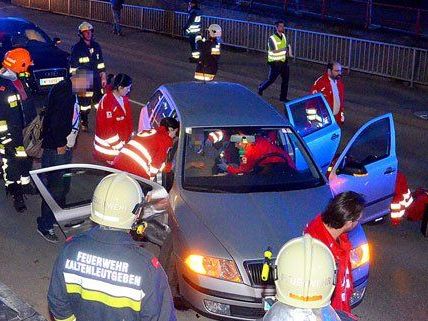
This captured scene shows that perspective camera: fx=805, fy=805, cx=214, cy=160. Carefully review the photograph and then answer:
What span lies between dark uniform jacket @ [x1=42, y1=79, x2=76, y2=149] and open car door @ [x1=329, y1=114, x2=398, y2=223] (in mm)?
2757

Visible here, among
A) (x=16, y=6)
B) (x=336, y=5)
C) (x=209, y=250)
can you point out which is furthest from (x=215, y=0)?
(x=209, y=250)

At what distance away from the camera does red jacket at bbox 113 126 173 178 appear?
810 cm

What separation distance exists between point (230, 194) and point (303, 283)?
3.89 metres

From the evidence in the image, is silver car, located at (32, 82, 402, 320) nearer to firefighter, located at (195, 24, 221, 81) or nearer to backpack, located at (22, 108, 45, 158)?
backpack, located at (22, 108, 45, 158)

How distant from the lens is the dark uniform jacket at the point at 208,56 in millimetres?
14562

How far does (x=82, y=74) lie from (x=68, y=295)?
4594mm

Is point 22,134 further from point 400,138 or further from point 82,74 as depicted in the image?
point 400,138

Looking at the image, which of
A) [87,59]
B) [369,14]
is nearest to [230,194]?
[87,59]

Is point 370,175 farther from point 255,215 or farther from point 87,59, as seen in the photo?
point 87,59

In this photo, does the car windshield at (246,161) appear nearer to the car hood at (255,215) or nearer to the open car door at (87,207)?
the car hood at (255,215)

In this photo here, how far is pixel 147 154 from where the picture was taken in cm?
811

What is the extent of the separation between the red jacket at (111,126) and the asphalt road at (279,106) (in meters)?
1.10

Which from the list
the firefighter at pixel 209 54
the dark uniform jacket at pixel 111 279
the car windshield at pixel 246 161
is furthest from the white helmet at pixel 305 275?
the firefighter at pixel 209 54

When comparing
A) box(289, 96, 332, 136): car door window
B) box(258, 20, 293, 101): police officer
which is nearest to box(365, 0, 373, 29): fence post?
box(258, 20, 293, 101): police officer
